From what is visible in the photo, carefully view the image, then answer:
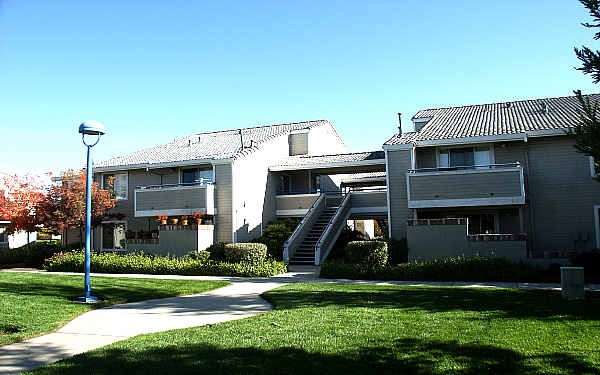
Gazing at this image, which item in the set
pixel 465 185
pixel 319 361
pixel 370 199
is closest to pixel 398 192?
pixel 465 185

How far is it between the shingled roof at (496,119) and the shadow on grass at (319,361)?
14.8m

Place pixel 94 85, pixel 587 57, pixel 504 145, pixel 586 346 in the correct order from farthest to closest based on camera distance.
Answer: pixel 504 145 → pixel 94 85 → pixel 587 57 → pixel 586 346

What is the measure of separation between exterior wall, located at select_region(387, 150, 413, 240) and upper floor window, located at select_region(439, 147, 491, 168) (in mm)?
1724

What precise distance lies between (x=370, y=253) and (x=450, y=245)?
10.1 ft

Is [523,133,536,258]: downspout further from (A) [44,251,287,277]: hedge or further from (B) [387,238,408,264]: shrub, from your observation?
(A) [44,251,287,277]: hedge

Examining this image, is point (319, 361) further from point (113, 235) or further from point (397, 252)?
point (113, 235)

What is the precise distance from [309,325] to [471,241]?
1100cm

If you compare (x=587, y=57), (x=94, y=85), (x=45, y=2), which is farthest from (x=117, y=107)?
(x=587, y=57)

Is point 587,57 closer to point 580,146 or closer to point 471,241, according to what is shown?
point 580,146

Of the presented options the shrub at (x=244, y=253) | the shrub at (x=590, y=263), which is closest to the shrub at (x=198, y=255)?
the shrub at (x=244, y=253)

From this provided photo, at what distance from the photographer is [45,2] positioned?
433 inches

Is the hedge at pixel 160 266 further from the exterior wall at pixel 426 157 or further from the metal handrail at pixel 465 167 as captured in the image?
the exterior wall at pixel 426 157

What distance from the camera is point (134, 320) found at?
29.2 feet

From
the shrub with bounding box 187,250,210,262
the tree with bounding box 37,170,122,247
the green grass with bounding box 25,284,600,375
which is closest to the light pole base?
the green grass with bounding box 25,284,600,375
